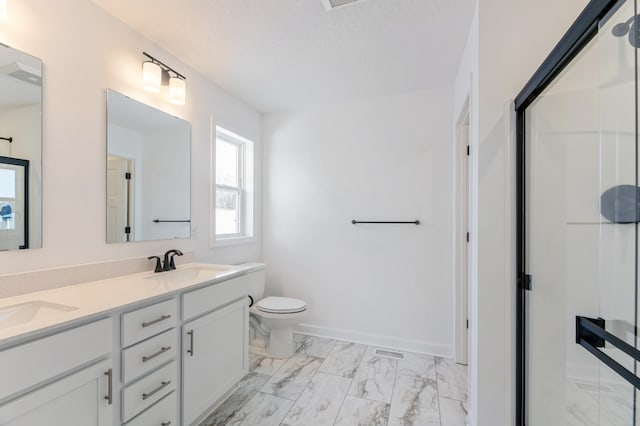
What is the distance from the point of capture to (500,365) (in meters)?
1.38

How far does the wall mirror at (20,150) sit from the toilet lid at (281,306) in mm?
1528

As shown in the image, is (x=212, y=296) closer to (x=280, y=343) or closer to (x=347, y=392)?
(x=280, y=343)

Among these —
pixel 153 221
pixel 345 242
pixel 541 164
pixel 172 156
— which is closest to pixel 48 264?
pixel 153 221

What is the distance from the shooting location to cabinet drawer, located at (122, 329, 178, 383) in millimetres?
1144

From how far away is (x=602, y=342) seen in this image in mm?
852

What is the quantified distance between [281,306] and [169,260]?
0.99 m

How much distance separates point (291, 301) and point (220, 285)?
0.98 m

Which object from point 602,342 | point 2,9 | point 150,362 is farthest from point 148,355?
point 602,342

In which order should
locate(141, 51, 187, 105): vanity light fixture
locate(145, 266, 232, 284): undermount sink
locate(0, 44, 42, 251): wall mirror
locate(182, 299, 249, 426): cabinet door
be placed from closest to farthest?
locate(0, 44, 42, 251): wall mirror < locate(182, 299, 249, 426): cabinet door < locate(145, 266, 232, 284): undermount sink < locate(141, 51, 187, 105): vanity light fixture

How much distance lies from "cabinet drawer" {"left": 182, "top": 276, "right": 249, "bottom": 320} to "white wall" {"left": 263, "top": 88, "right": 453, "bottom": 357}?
1.14 meters

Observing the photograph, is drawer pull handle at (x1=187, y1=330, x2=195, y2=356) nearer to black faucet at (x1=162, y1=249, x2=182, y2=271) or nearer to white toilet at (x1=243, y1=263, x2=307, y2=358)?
black faucet at (x1=162, y1=249, x2=182, y2=271)

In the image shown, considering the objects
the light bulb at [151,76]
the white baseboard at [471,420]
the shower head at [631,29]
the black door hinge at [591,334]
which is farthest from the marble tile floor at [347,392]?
the light bulb at [151,76]

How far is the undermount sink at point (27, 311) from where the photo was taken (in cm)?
106

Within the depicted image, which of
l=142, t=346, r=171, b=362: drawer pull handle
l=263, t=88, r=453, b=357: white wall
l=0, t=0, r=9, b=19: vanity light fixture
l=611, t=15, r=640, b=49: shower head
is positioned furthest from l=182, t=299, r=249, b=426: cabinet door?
l=611, t=15, r=640, b=49: shower head
